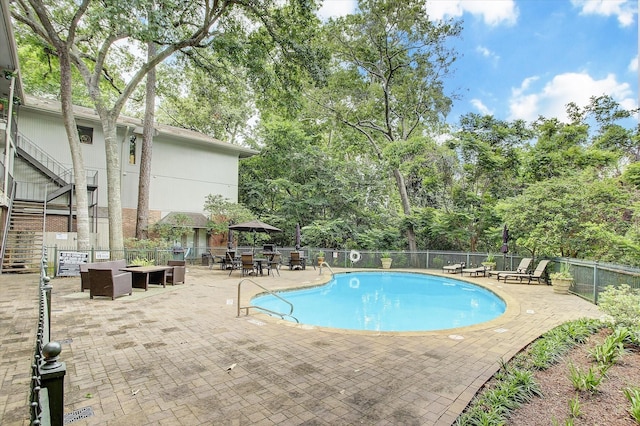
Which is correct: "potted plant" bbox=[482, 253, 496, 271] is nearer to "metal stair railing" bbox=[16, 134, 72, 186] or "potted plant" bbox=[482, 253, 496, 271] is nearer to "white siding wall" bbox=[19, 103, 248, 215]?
"white siding wall" bbox=[19, 103, 248, 215]

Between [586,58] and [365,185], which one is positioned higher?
[586,58]

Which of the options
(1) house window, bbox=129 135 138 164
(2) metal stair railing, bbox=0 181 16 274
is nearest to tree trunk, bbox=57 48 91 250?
(2) metal stair railing, bbox=0 181 16 274

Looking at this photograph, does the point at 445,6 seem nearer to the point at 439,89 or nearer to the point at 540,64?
the point at 439,89

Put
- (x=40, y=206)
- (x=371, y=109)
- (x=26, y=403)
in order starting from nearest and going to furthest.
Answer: (x=26, y=403), (x=40, y=206), (x=371, y=109)

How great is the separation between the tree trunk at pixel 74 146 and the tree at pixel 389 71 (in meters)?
11.1

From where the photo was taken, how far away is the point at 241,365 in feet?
13.0

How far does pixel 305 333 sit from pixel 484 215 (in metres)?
14.5

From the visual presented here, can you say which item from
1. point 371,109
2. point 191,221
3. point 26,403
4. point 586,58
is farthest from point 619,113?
point 26,403

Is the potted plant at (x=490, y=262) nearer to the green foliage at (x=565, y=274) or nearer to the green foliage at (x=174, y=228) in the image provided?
the green foliage at (x=565, y=274)

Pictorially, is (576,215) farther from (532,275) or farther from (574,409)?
(574,409)

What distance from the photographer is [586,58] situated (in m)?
17.7

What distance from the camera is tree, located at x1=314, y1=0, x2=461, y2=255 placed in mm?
16797

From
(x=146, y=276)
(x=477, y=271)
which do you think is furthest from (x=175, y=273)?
(x=477, y=271)

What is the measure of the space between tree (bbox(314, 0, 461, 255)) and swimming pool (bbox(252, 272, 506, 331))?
6.15m
